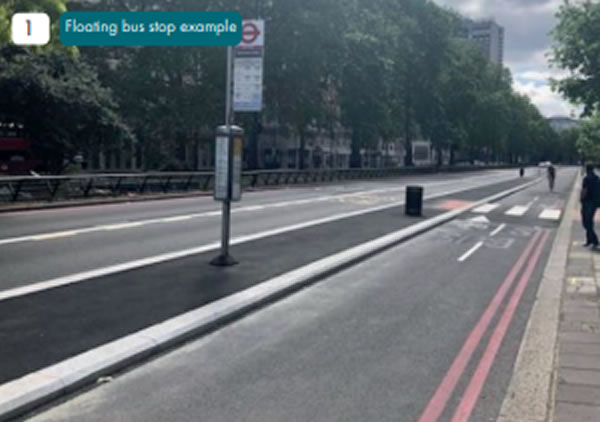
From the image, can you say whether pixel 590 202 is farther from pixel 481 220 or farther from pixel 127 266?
pixel 127 266

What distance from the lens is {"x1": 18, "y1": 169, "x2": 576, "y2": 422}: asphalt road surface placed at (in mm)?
5098

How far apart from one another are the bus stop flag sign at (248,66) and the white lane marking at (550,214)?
16.3 m

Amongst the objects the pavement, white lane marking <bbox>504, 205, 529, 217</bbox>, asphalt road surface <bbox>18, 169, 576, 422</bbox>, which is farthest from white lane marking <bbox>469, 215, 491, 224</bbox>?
the pavement

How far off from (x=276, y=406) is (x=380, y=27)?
5646 centimetres

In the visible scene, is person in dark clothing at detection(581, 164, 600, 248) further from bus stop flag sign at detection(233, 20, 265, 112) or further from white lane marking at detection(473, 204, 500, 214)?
white lane marking at detection(473, 204, 500, 214)

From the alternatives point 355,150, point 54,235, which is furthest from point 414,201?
point 355,150

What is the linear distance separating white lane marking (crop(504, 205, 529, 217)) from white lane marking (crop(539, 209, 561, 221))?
0.76 metres

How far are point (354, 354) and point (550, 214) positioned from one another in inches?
819

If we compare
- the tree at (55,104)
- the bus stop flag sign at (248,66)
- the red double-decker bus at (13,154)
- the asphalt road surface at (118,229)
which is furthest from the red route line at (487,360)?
the red double-decker bus at (13,154)

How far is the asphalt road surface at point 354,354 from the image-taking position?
510 centimetres

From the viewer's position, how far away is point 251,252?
12695 mm

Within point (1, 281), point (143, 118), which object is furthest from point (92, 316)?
point (143, 118)

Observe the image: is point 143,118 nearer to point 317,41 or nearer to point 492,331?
point 317,41
